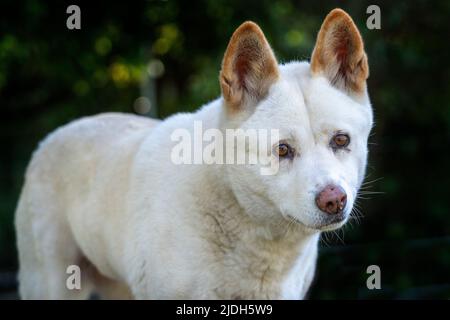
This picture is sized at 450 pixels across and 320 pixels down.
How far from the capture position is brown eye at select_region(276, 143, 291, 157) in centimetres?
322

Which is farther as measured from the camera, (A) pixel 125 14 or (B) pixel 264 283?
(A) pixel 125 14

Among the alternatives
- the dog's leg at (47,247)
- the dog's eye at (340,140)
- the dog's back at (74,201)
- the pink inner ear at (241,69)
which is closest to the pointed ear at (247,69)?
the pink inner ear at (241,69)

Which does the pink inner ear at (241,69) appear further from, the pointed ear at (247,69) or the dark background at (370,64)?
the dark background at (370,64)

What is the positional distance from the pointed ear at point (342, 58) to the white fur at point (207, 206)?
2.8 inches

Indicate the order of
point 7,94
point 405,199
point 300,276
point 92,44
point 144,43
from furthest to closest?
point 7,94 → point 405,199 → point 144,43 → point 92,44 → point 300,276

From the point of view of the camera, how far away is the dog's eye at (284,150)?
10.6ft

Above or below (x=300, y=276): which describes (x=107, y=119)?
above

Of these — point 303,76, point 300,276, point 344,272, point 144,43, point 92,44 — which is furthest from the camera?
point 144,43

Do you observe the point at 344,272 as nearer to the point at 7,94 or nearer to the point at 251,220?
the point at 251,220

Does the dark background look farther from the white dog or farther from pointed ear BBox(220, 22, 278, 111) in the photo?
pointed ear BBox(220, 22, 278, 111)

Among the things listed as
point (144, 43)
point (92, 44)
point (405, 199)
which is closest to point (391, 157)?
point (405, 199)

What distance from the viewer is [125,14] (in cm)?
778

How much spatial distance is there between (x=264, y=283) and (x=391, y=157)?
5.89 meters

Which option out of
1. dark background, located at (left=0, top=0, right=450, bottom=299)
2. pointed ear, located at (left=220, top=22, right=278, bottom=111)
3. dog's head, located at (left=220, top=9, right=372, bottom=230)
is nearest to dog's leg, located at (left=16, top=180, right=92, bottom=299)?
dog's head, located at (left=220, top=9, right=372, bottom=230)
